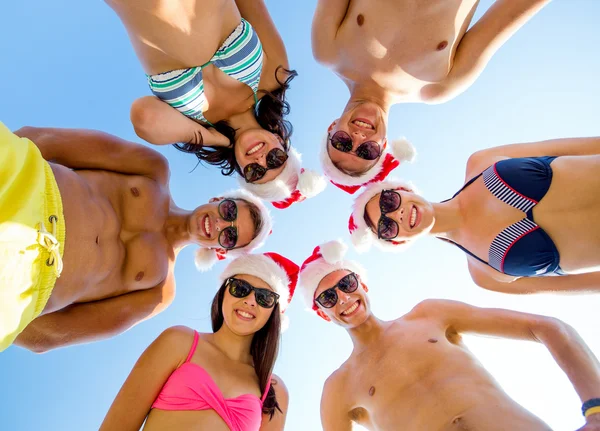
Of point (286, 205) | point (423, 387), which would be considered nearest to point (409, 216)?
point (286, 205)

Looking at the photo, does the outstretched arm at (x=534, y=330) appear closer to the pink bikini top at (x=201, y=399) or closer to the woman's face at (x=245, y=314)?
the woman's face at (x=245, y=314)

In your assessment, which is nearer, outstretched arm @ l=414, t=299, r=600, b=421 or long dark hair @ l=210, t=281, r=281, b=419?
outstretched arm @ l=414, t=299, r=600, b=421

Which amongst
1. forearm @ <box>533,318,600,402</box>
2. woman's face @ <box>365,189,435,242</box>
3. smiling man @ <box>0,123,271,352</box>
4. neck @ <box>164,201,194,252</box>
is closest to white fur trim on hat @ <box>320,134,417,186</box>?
woman's face @ <box>365,189,435,242</box>

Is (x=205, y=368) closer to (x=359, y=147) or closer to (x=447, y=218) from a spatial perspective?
(x=359, y=147)

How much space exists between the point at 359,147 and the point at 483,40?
173 cm

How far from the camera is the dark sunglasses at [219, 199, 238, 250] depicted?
4.13 m

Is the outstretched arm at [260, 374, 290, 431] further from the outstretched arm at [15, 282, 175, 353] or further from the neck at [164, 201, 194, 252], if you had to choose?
the neck at [164, 201, 194, 252]

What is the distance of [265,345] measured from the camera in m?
4.28

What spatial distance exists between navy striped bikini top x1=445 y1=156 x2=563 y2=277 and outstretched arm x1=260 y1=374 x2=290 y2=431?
2650 mm

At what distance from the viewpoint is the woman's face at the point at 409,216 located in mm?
4016

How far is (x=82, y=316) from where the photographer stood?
3.85 metres

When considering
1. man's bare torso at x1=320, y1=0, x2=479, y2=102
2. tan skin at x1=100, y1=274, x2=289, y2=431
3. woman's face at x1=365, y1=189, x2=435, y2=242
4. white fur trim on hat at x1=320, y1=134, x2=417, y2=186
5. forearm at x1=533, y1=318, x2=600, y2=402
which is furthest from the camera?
white fur trim on hat at x1=320, y1=134, x2=417, y2=186

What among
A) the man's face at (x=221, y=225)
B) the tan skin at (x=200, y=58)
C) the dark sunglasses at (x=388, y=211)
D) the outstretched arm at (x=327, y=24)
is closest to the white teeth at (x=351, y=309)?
the dark sunglasses at (x=388, y=211)

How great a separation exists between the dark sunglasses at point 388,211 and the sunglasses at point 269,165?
1.12m
